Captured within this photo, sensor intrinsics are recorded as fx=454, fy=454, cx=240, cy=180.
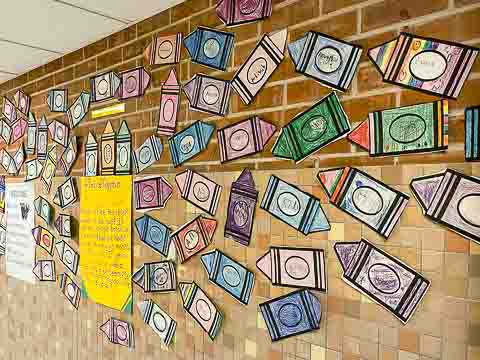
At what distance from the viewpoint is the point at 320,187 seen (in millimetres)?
1231

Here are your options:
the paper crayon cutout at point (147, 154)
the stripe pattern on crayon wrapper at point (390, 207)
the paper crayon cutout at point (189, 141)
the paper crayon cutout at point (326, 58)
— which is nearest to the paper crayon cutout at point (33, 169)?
the paper crayon cutout at point (147, 154)

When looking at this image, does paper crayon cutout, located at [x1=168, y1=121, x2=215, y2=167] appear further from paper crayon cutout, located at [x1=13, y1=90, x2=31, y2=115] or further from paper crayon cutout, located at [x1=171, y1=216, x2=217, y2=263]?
paper crayon cutout, located at [x1=13, y1=90, x2=31, y2=115]

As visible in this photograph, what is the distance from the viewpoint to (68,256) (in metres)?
2.20

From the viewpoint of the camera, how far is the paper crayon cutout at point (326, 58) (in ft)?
3.84

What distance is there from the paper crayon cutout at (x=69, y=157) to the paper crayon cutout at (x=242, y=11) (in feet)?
3.45

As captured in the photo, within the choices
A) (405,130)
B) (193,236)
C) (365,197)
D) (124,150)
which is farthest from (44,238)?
(405,130)

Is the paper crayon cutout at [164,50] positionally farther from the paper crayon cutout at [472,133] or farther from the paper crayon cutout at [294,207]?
the paper crayon cutout at [472,133]

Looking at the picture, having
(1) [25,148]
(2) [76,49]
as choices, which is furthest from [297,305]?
(1) [25,148]

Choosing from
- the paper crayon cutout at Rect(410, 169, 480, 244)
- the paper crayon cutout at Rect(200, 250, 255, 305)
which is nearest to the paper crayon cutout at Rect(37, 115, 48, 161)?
the paper crayon cutout at Rect(200, 250, 255, 305)

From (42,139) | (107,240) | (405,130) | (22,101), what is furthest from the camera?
(22,101)

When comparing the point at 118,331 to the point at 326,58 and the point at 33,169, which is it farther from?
the point at 326,58

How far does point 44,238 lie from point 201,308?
1214mm

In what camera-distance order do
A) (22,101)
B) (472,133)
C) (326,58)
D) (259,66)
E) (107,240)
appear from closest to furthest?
(472,133)
(326,58)
(259,66)
(107,240)
(22,101)

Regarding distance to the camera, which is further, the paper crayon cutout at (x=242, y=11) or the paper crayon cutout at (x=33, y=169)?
the paper crayon cutout at (x=33, y=169)
